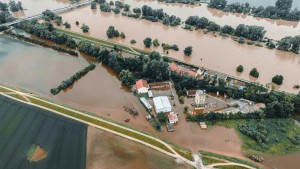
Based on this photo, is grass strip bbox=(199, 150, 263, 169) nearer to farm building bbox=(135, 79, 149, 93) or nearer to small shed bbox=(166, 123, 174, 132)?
small shed bbox=(166, 123, 174, 132)

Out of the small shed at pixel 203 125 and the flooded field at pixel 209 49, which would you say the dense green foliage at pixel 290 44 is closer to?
the flooded field at pixel 209 49

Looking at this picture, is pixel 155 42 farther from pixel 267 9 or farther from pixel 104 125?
pixel 267 9

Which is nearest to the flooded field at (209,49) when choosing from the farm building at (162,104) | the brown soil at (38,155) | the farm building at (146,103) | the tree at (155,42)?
the tree at (155,42)

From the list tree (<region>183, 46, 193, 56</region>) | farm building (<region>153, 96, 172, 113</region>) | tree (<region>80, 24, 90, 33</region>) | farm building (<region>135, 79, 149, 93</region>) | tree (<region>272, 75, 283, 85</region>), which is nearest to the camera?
farm building (<region>153, 96, 172, 113</region>)

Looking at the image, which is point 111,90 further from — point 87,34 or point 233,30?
point 233,30

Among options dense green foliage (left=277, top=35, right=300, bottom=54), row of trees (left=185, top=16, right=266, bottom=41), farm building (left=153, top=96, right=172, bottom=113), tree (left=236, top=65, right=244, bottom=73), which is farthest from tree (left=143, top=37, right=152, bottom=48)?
dense green foliage (left=277, top=35, right=300, bottom=54)

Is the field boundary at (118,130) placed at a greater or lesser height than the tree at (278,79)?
lesser

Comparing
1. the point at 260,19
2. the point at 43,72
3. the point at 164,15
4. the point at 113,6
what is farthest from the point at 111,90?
the point at 260,19
